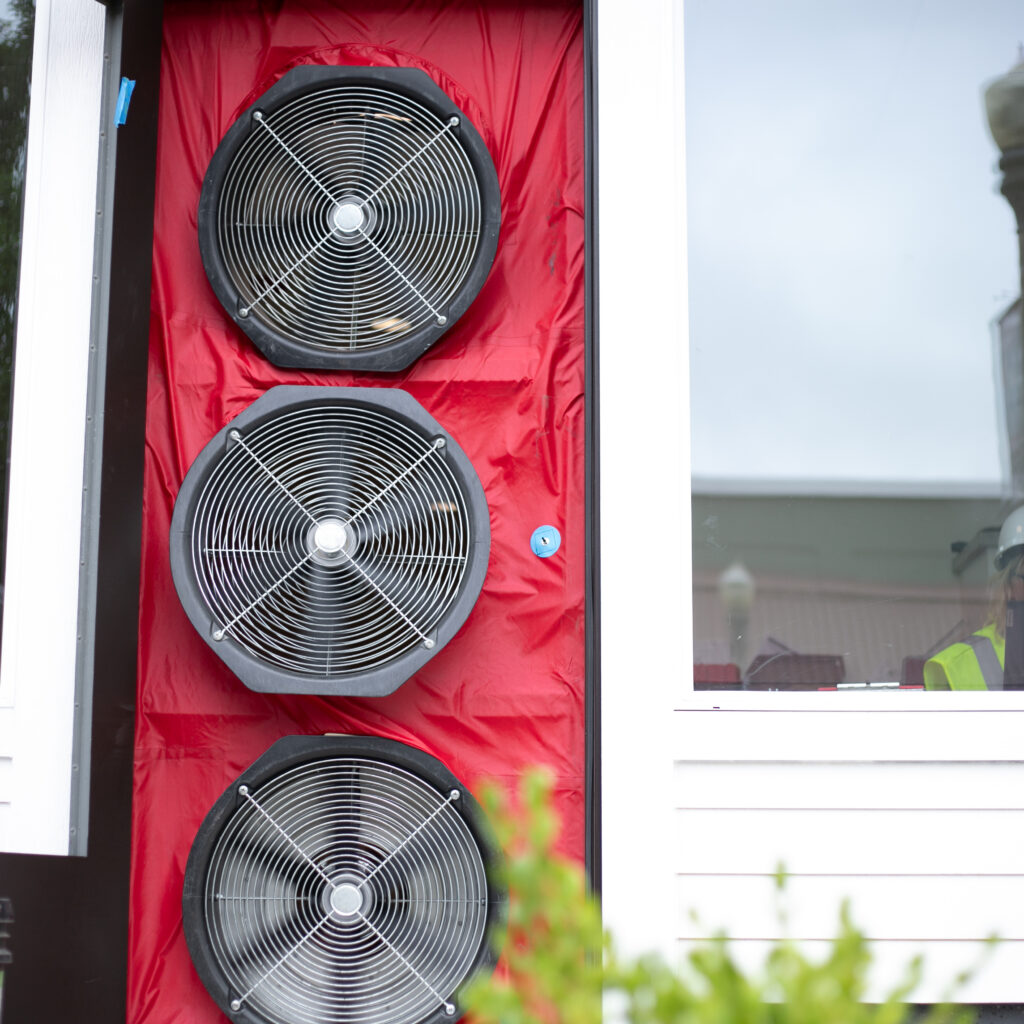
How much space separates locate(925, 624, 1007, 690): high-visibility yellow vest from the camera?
2.68m

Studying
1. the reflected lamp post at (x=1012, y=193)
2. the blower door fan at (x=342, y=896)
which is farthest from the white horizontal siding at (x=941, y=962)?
the reflected lamp post at (x=1012, y=193)

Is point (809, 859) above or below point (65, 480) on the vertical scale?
below

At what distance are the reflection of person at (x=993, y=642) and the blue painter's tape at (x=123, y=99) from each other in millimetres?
2629

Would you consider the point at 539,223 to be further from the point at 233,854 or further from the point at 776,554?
the point at 233,854

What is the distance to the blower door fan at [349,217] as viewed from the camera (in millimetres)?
2807

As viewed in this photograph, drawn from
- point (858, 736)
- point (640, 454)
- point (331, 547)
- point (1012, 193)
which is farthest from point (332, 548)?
point (1012, 193)

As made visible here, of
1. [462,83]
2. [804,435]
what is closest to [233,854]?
[804,435]

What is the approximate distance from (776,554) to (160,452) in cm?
180

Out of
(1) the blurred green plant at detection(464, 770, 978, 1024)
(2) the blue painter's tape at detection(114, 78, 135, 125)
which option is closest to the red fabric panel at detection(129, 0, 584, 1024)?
(2) the blue painter's tape at detection(114, 78, 135, 125)

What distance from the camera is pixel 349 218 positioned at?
2791 mm

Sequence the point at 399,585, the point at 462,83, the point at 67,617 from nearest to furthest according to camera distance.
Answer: the point at 399,585 < the point at 67,617 < the point at 462,83

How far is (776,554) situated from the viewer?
2742 mm

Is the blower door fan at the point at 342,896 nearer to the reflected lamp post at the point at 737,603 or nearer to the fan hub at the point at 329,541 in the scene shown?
the fan hub at the point at 329,541

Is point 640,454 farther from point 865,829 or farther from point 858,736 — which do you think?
point 865,829
